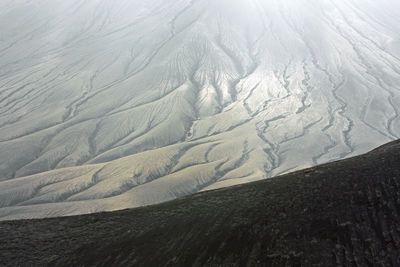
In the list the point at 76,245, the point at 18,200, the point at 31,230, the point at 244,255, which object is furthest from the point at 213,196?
the point at 18,200

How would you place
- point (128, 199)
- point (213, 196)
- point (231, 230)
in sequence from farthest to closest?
point (128, 199), point (213, 196), point (231, 230)

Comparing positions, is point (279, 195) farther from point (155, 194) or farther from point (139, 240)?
point (155, 194)

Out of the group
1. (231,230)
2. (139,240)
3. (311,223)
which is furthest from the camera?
(139,240)

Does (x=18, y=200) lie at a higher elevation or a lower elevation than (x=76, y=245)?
lower

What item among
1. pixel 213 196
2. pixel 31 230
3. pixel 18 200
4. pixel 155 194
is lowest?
pixel 155 194

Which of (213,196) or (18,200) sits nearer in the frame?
(213,196)

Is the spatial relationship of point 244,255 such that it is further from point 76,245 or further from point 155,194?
point 155,194
